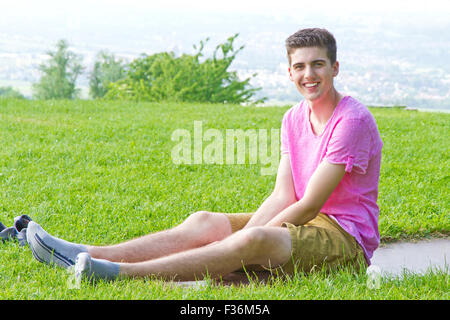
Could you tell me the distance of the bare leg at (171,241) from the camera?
2.90 m

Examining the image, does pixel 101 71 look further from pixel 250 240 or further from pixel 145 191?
pixel 250 240

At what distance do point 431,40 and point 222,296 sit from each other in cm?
2610

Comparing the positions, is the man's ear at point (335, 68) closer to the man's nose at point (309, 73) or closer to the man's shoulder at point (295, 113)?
the man's nose at point (309, 73)

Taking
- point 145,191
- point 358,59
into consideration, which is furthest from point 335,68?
point 358,59

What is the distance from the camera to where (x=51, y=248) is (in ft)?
9.02

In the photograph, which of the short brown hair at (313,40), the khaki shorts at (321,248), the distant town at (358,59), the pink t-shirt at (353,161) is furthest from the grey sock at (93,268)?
the distant town at (358,59)

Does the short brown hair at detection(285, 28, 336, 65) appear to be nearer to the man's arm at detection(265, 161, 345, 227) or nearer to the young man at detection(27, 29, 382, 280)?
the young man at detection(27, 29, 382, 280)

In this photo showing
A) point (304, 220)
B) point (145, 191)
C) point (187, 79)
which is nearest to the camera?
point (304, 220)

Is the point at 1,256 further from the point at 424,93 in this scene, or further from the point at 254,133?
the point at 424,93

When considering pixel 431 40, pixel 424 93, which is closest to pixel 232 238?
pixel 424 93

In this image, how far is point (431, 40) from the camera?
1015 inches

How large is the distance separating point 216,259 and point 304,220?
0.55 m

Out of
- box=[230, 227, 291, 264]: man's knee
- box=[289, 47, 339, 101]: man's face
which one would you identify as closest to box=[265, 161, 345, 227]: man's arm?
box=[230, 227, 291, 264]: man's knee

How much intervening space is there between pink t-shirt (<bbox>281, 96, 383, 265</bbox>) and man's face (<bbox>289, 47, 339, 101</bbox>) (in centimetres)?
13
